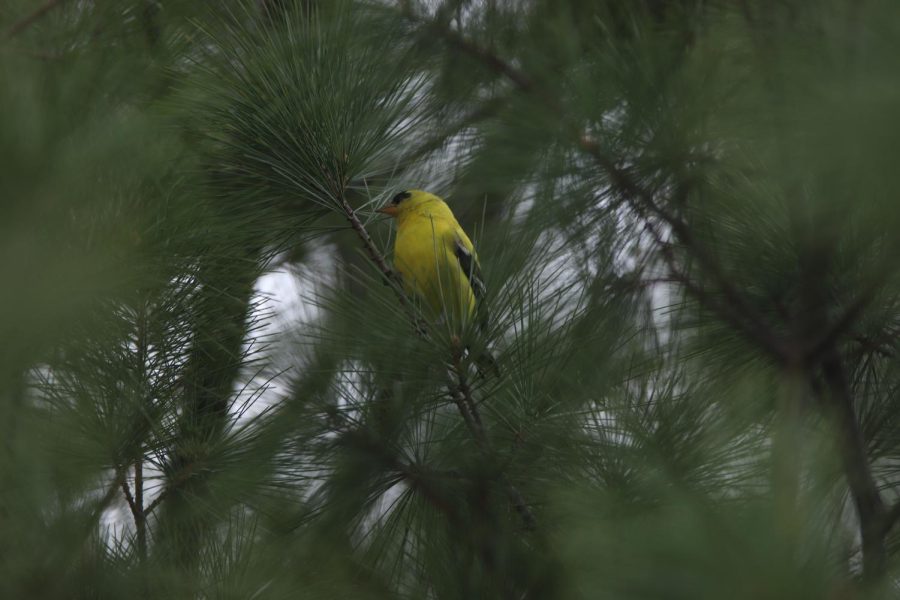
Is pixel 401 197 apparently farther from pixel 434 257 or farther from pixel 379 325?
pixel 379 325

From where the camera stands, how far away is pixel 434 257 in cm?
192

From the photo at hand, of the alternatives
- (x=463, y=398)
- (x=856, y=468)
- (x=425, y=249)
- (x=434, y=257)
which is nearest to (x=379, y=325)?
(x=463, y=398)

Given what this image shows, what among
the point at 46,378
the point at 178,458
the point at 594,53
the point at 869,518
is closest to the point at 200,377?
the point at 178,458

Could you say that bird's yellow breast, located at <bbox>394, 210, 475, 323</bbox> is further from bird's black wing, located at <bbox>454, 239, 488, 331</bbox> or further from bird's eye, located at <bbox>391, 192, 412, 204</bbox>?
bird's eye, located at <bbox>391, 192, 412, 204</bbox>

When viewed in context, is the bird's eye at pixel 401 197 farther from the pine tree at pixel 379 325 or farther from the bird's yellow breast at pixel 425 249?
the pine tree at pixel 379 325

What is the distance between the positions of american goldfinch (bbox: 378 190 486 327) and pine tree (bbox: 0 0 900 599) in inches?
2.2

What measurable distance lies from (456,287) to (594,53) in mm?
830

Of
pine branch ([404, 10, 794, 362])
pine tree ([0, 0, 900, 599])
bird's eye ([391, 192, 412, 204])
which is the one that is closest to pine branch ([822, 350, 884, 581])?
pine tree ([0, 0, 900, 599])

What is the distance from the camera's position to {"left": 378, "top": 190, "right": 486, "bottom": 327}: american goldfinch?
1.58 meters

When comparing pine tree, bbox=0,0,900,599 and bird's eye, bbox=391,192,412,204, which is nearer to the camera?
pine tree, bbox=0,0,900,599

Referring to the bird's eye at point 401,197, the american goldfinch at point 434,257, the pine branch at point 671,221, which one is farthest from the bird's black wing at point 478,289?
the bird's eye at point 401,197

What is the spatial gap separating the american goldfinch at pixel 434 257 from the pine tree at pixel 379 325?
55mm

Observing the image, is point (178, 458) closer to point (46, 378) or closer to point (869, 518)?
point (46, 378)

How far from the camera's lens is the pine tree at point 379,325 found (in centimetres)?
130
